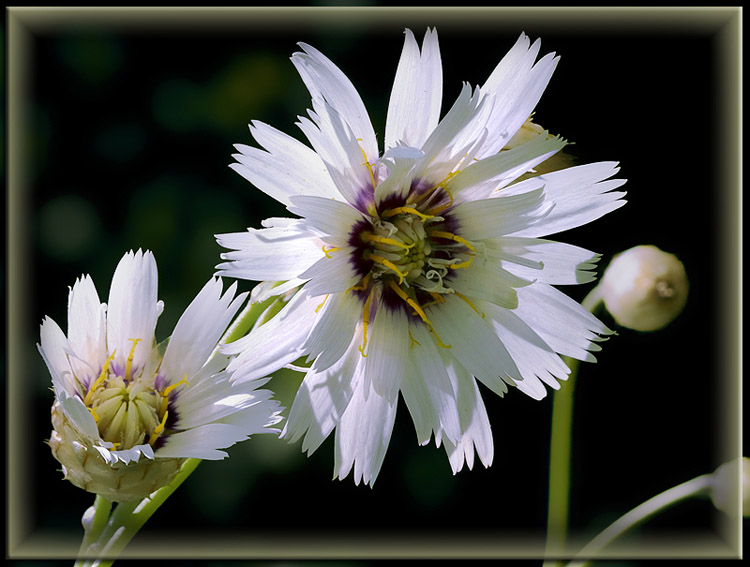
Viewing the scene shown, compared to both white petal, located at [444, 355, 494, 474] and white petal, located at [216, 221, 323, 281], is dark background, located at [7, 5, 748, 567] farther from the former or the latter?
white petal, located at [216, 221, 323, 281]

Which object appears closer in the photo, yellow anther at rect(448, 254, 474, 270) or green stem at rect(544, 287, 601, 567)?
yellow anther at rect(448, 254, 474, 270)

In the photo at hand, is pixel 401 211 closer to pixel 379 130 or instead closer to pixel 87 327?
pixel 379 130

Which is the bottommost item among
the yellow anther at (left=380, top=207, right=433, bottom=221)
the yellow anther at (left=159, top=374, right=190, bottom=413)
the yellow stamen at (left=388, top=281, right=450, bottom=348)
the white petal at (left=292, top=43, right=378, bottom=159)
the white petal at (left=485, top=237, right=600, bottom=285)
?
the yellow anther at (left=159, top=374, right=190, bottom=413)

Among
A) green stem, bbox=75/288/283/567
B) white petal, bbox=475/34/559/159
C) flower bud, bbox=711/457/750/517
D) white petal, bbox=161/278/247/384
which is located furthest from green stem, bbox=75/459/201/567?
flower bud, bbox=711/457/750/517

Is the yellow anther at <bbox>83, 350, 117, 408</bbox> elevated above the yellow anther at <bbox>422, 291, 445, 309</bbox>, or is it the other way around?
the yellow anther at <bbox>422, 291, 445, 309</bbox>

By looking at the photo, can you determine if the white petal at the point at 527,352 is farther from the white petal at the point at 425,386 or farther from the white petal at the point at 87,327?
the white petal at the point at 87,327

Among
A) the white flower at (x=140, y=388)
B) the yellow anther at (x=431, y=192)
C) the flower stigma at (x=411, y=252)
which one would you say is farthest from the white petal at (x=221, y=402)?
the yellow anther at (x=431, y=192)

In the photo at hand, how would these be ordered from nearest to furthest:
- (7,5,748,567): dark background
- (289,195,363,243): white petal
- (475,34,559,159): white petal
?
(289,195,363,243): white petal
(475,34,559,159): white petal
(7,5,748,567): dark background

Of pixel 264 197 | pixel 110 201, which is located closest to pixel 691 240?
pixel 264 197
